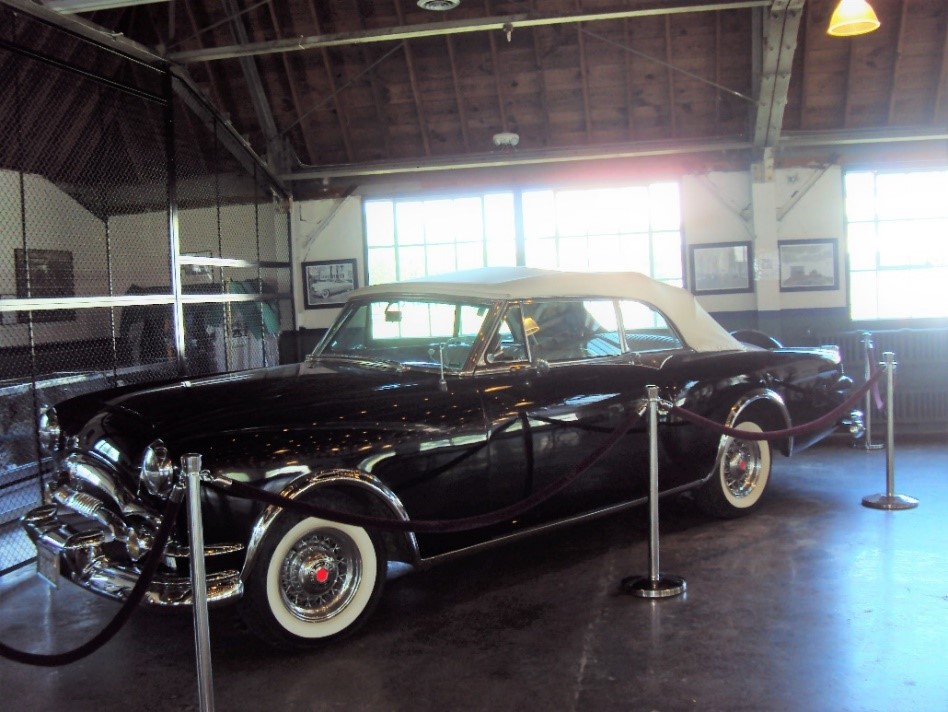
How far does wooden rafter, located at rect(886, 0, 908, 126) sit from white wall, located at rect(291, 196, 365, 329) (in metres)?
6.63

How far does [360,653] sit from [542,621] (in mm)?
890

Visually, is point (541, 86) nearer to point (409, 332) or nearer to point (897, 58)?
point (897, 58)

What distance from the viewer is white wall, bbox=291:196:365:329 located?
11742 millimetres

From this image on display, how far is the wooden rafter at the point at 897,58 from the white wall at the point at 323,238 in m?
6.63

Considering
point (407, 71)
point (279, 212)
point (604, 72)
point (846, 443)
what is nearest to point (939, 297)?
point (846, 443)

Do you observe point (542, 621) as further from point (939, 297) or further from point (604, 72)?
point (939, 297)

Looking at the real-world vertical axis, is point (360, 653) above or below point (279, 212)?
below

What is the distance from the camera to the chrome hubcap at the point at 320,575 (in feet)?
12.7

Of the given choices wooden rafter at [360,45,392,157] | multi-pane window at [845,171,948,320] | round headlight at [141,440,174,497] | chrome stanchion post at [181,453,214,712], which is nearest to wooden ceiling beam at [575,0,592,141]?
wooden rafter at [360,45,392,157]

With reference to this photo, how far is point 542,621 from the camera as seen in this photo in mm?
4262

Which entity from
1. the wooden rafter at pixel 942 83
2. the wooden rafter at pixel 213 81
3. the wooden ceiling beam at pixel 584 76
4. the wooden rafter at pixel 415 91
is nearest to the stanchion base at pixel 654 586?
the wooden ceiling beam at pixel 584 76

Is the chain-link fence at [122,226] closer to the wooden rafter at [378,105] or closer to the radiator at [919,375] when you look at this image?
the wooden rafter at [378,105]

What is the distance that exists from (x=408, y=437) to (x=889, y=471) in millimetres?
3890

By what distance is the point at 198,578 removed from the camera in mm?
3180
